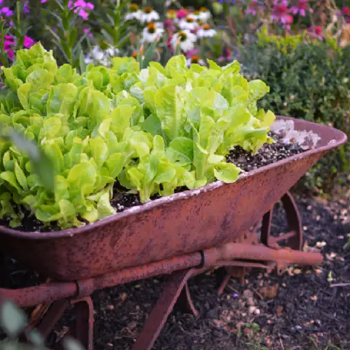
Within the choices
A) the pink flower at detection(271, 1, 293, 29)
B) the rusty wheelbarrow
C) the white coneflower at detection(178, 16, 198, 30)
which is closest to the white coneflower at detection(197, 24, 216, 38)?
the white coneflower at detection(178, 16, 198, 30)

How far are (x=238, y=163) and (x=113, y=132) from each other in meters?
0.48

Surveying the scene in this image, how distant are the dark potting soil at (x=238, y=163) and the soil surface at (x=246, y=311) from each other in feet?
2.34

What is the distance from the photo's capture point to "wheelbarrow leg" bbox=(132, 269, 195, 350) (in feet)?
5.49

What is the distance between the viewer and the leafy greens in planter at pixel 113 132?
1312mm

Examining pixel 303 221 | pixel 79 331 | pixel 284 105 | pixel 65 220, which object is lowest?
pixel 303 221

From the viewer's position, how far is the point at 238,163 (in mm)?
1722

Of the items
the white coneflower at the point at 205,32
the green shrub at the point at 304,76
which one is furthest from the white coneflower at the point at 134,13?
the green shrub at the point at 304,76

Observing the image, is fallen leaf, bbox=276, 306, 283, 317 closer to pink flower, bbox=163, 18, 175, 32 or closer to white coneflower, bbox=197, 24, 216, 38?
white coneflower, bbox=197, 24, 216, 38

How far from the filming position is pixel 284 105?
9.11ft

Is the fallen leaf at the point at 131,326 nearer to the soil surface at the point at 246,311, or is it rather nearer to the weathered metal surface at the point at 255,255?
the soil surface at the point at 246,311

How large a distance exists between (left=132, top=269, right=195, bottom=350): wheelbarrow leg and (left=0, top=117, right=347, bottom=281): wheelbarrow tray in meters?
0.14

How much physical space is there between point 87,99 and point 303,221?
170 cm

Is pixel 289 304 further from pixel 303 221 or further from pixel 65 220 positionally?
pixel 65 220

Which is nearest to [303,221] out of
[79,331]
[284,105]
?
[284,105]
